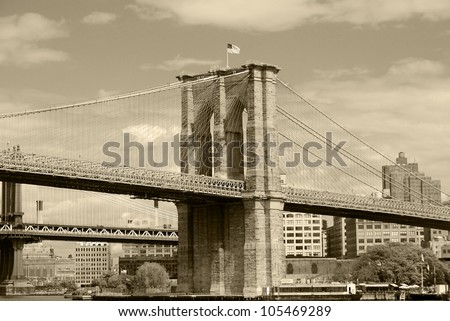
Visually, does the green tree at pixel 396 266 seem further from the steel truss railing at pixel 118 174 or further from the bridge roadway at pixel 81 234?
the bridge roadway at pixel 81 234

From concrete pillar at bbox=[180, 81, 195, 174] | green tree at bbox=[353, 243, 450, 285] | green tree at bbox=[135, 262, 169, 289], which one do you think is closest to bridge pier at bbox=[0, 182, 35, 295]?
green tree at bbox=[135, 262, 169, 289]

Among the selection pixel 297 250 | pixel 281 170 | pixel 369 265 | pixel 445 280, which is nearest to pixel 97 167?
pixel 281 170

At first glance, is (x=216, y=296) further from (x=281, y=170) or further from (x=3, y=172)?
(x=3, y=172)

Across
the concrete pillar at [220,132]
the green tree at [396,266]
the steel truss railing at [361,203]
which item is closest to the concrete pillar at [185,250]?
the concrete pillar at [220,132]

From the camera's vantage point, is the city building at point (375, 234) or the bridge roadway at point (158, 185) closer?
the bridge roadway at point (158, 185)

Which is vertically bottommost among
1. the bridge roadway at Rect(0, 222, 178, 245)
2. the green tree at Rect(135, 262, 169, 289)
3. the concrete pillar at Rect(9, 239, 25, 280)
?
the green tree at Rect(135, 262, 169, 289)

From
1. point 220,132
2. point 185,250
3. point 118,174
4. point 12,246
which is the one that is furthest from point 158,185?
point 12,246

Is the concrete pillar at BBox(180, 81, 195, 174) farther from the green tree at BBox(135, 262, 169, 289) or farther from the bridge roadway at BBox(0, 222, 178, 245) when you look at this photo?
the bridge roadway at BBox(0, 222, 178, 245)
